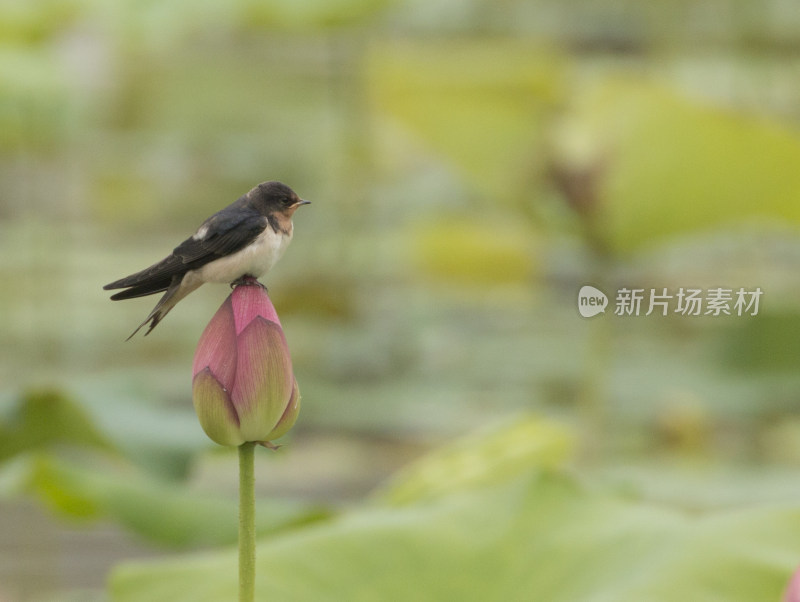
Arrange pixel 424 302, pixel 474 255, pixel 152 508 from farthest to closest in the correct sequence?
pixel 424 302, pixel 474 255, pixel 152 508

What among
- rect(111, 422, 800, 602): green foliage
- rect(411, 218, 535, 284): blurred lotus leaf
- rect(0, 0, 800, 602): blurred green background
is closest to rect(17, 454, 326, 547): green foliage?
rect(0, 0, 800, 602): blurred green background

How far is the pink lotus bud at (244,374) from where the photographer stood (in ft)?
1.22

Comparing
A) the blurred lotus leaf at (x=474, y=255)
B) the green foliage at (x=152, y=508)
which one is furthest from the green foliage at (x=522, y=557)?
the blurred lotus leaf at (x=474, y=255)

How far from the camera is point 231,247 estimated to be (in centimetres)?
38

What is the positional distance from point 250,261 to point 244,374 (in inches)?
1.6

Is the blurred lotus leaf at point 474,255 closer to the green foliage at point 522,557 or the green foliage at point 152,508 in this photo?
the green foliage at point 152,508

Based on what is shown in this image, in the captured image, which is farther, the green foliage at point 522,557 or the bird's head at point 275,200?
the green foliage at point 522,557

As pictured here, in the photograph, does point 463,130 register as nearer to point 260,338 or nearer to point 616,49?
point 260,338

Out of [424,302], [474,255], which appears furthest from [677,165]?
[424,302]

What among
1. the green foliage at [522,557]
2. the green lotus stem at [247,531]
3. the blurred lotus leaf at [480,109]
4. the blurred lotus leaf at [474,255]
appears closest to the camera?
the green lotus stem at [247,531]

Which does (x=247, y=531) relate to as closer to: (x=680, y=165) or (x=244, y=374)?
(x=244, y=374)

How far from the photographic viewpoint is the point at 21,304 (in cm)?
305

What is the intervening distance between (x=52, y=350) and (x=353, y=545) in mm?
2182

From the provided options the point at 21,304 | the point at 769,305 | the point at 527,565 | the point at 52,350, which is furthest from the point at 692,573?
the point at 21,304
